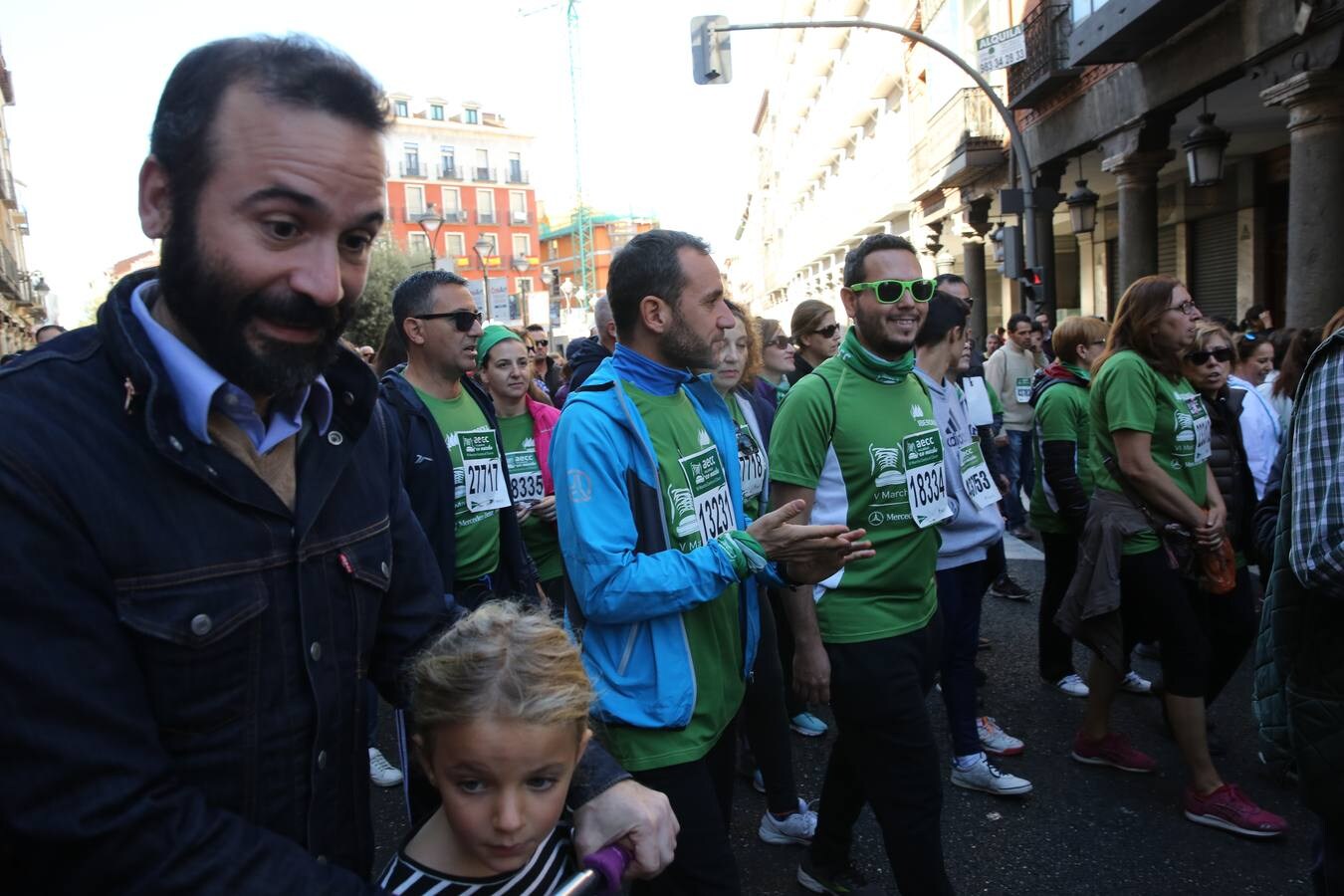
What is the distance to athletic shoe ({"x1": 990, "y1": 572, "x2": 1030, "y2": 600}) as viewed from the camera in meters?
7.04

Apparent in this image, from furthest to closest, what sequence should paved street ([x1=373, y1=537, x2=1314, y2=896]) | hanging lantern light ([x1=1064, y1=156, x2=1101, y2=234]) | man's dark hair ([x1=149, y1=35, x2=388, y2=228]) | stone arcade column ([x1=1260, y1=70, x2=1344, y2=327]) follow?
hanging lantern light ([x1=1064, y1=156, x2=1101, y2=234]), stone arcade column ([x1=1260, y1=70, x2=1344, y2=327]), paved street ([x1=373, y1=537, x2=1314, y2=896]), man's dark hair ([x1=149, y1=35, x2=388, y2=228])

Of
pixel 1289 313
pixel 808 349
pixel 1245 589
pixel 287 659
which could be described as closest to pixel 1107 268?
pixel 1289 313

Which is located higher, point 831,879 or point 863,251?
point 863,251

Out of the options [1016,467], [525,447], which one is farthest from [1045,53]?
[525,447]

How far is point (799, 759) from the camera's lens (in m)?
4.74

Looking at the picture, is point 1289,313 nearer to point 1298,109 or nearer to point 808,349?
point 1298,109

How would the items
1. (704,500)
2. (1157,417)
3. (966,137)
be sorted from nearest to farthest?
1. (704,500)
2. (1157,417)
3. (966,137)

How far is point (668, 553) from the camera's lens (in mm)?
2318

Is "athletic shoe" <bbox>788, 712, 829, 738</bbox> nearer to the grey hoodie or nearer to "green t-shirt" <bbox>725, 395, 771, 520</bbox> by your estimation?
the grey hoodie

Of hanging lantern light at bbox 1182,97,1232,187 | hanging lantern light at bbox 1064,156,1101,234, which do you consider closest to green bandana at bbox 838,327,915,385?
hanging lantern light at bbox 1182,97,1232,187

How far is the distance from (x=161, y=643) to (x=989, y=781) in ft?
12.3

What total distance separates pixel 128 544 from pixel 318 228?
0.48 metres

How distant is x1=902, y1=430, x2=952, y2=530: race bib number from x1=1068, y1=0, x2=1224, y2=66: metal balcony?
9.23m

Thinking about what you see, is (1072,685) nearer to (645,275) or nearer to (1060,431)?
(1060,431)
